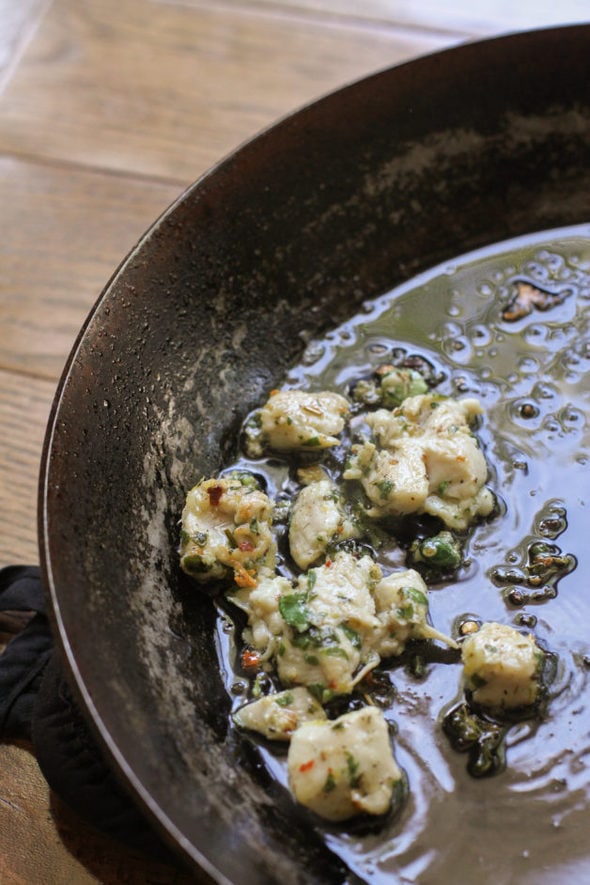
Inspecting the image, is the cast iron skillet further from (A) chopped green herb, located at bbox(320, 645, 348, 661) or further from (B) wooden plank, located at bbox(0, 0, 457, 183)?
(B) wooden plank, located at bbox(0, 0, 457, 183)

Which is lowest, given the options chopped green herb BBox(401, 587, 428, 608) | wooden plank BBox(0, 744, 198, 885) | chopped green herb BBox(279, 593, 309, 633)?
wooden plank BBox(0, 744, 198, 885)

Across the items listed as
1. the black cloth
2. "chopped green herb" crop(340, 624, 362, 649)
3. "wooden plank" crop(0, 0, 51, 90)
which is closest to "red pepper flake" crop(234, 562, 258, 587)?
"chopped green herb" crop(340, 624, 362, 649)

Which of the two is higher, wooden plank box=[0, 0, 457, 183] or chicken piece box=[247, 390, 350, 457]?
wooden plank box=[0, 0, 457, 183]

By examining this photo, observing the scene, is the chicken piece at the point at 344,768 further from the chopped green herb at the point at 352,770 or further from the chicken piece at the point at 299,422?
the chicken piece at the point at 299,422

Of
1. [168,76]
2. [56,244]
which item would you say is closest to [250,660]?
[56,244]

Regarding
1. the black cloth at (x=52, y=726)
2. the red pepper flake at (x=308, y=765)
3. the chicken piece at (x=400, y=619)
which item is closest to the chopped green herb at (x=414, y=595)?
the chicken piece at (x=400, y=619)

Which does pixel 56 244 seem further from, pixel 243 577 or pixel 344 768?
pixel 344 768
